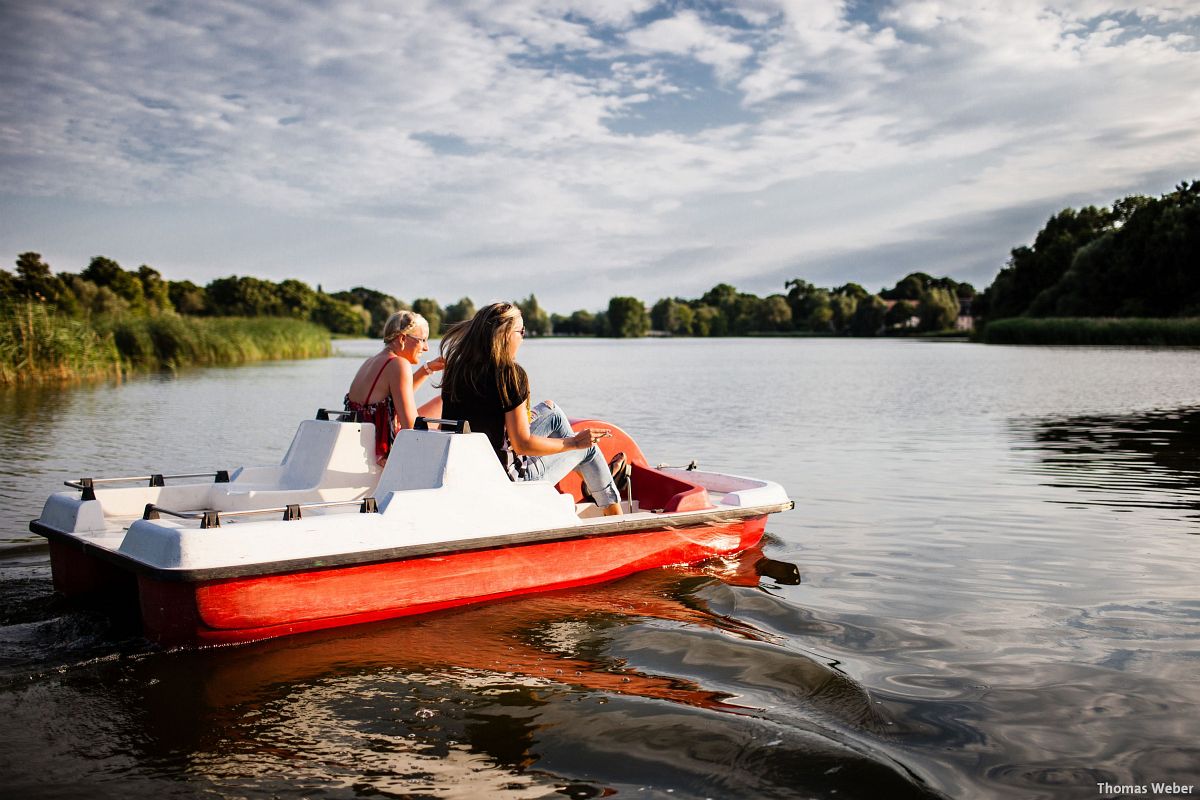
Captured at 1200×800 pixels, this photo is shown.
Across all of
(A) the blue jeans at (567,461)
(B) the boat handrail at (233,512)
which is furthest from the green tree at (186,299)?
(B) the boat handrail at (233,512)

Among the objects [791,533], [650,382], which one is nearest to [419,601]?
[791,533]

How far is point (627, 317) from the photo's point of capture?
160875 millimetres

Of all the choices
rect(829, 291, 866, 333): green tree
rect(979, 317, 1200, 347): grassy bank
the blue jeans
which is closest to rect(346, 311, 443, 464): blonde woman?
the blue jeans

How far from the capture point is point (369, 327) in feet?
386

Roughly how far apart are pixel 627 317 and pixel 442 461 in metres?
156

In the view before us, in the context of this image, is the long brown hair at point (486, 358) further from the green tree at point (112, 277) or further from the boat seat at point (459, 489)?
the green tree at point (112, 277)

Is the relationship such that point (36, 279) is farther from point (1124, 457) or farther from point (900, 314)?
point (900, 314)

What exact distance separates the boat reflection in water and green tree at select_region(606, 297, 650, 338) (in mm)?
155999

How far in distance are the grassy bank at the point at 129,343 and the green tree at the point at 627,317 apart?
116236 millimetres

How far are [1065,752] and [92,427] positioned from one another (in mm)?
14805

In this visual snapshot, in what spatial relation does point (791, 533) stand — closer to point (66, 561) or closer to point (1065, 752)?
point (1065, 752)

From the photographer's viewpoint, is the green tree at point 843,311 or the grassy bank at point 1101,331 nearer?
the grassy bank at point 1101,331

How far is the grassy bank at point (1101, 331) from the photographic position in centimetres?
4847

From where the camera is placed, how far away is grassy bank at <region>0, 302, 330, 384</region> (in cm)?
2106
